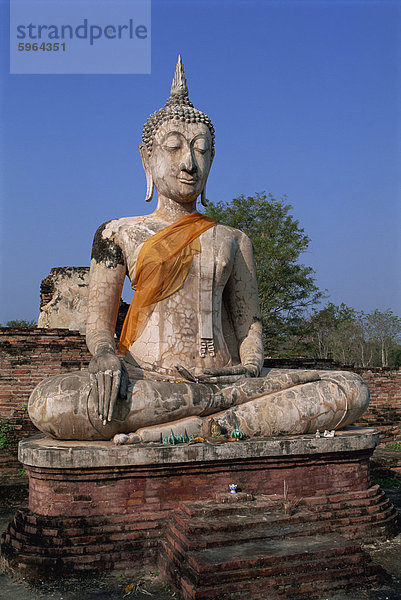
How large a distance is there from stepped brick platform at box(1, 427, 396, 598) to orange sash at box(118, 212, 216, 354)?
55.9 inches

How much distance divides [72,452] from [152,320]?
168 cm

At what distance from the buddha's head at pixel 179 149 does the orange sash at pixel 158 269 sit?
49 cm

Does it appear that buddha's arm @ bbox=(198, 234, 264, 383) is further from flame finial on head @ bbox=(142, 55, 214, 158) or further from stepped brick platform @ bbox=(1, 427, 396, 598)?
stepped brick platform @ bbox=(1, 427, 396, 598)

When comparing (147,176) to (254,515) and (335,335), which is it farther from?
(335,335)

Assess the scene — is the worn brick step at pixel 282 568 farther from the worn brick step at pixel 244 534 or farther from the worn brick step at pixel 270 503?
the worn brick step at pixel 270 503

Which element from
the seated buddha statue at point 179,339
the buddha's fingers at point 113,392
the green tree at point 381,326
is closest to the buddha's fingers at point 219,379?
the seated buddha statue at point 179,339

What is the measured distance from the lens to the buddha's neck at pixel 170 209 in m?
6.08

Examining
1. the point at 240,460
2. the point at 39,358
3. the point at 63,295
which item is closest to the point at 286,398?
the point at 240,460

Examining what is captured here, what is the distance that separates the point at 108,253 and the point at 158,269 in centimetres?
58

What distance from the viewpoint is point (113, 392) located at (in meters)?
4.48

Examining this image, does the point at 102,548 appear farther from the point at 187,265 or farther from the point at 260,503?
the point at 187,265

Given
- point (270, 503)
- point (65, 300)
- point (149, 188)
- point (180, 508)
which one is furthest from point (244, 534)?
point (65, 300)

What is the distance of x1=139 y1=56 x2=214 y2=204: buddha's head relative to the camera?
589cm

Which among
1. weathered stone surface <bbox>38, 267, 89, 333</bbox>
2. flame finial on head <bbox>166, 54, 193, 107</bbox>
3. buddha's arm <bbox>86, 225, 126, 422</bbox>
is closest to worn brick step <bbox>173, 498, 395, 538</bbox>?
buddha's arm <bbox>86, 225, 126, 422</bbox>
